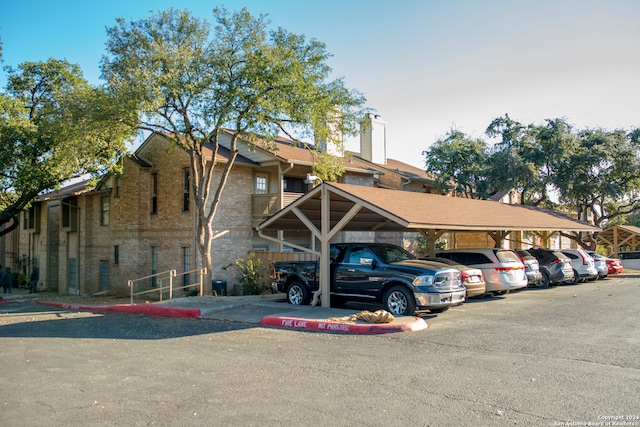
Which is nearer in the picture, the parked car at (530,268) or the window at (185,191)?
the parked car at (530,268)

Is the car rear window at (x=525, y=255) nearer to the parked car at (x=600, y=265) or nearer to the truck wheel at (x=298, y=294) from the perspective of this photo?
the parked car at (x=600, y=265)

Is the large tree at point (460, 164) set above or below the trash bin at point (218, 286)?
above

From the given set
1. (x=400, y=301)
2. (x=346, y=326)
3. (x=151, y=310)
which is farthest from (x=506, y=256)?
(x=151, y=310)

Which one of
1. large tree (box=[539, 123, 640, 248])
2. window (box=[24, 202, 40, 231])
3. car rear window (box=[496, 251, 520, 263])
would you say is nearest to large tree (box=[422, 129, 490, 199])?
large tree (box=[539, 123, 640, 248])

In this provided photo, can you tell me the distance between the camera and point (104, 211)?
28953 mm

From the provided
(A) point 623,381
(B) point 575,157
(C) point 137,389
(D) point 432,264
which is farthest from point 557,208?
(C) point 137,389

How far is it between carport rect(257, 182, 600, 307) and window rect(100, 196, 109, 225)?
14.3 meters

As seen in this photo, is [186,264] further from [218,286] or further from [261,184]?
[261,184]

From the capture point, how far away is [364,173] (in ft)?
90.5

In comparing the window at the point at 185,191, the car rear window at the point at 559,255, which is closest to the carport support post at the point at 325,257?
the window at the point at 185,191

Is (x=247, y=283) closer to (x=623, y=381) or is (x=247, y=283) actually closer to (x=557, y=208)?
(x=623, y=381)

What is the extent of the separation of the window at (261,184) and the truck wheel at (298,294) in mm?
10030

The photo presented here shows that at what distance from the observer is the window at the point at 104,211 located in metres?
28.7

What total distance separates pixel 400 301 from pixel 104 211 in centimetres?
2134
